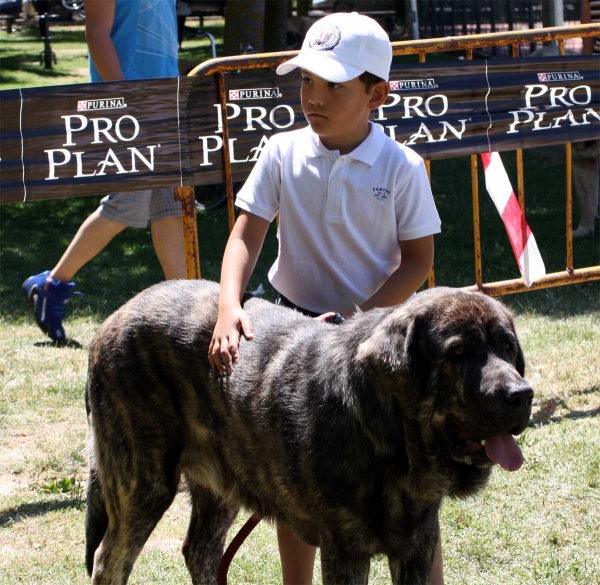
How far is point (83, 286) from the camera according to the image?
27.1ft

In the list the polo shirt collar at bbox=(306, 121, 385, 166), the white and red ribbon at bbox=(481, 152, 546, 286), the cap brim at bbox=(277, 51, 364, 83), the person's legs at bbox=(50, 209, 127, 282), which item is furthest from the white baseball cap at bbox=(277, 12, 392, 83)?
the person's legs at bbox=(50, 209, 127, 282)

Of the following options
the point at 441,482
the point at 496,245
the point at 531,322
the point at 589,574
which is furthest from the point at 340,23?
the point at 496,245

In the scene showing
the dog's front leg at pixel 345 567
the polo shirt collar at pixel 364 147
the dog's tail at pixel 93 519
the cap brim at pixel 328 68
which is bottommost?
the dog's tail at pixel 93 519

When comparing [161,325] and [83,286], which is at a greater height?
[161,325]

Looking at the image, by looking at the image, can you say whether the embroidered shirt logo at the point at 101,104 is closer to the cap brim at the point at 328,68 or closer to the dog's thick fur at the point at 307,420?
the dog's thick fur at the point at 307,420

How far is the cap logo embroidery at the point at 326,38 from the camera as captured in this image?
10.1 feet

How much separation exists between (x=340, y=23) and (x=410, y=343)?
1.21 meters

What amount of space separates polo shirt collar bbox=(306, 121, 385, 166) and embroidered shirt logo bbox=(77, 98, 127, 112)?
68.5 inches

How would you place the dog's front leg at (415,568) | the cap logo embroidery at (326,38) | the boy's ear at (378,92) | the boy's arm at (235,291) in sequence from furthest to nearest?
the boy's ear at (378,92) → the cap logo embroidery at (326,38) → the boy's arm at (235,291) → the dog's front leg at (415,568)

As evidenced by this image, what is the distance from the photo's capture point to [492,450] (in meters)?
2.56

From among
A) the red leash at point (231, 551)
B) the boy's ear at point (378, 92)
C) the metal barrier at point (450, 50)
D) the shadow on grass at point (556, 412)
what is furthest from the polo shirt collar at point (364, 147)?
the shadow on grass at point (556, 412)

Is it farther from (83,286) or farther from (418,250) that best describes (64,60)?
(418,250)

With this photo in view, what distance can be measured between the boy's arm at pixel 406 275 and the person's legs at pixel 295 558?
0.91 m

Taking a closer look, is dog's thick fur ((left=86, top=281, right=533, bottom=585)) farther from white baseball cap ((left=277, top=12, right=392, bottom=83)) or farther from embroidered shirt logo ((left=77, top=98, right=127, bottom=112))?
embroidered shirt logo ((left=77, top=98, right=127, bottom=112))
